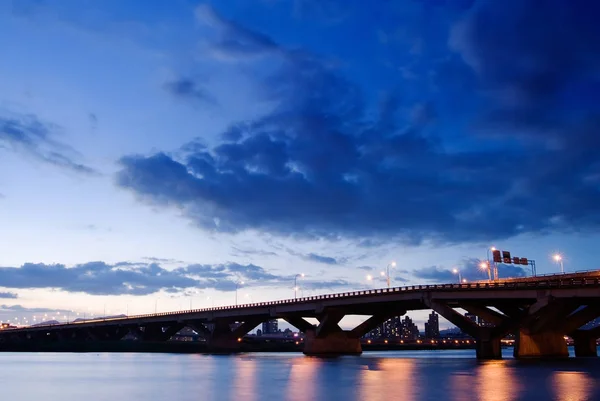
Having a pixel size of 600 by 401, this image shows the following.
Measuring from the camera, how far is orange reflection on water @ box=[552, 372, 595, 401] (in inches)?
1581

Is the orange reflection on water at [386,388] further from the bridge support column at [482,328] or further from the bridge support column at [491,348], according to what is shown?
the bridge support column at [491,348]

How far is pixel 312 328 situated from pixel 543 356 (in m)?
61.5

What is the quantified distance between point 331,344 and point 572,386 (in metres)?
93.8

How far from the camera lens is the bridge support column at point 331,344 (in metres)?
138

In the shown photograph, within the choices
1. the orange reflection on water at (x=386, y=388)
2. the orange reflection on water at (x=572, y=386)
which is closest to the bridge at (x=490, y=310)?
the orange reflection on water at (x=572, y=386)

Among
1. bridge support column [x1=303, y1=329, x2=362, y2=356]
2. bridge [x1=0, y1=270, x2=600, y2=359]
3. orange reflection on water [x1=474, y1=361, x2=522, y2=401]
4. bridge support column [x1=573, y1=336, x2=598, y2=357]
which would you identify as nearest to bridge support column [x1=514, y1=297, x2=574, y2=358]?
bridge [x1=0, y1=270, x2=600, y2=359]

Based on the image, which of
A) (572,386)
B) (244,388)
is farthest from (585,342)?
(244,388)

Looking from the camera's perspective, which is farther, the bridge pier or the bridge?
the bridge pier

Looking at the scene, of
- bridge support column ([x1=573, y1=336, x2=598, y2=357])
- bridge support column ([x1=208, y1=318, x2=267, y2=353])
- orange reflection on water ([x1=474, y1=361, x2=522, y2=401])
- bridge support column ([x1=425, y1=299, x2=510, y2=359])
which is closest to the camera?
orange reflection on water ([x1=474, y1=361, x2=522, y2=401])

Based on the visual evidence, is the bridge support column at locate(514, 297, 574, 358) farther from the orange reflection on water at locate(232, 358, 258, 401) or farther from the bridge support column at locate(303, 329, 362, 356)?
the bridge support column at locate(303, 329, 362, 356)

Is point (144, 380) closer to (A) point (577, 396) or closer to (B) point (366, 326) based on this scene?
(A) point (577, 396)

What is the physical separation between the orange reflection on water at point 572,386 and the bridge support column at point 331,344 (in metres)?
80.3

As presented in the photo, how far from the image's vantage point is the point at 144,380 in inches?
2544

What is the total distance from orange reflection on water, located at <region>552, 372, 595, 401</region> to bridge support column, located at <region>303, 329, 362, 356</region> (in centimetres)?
8032
